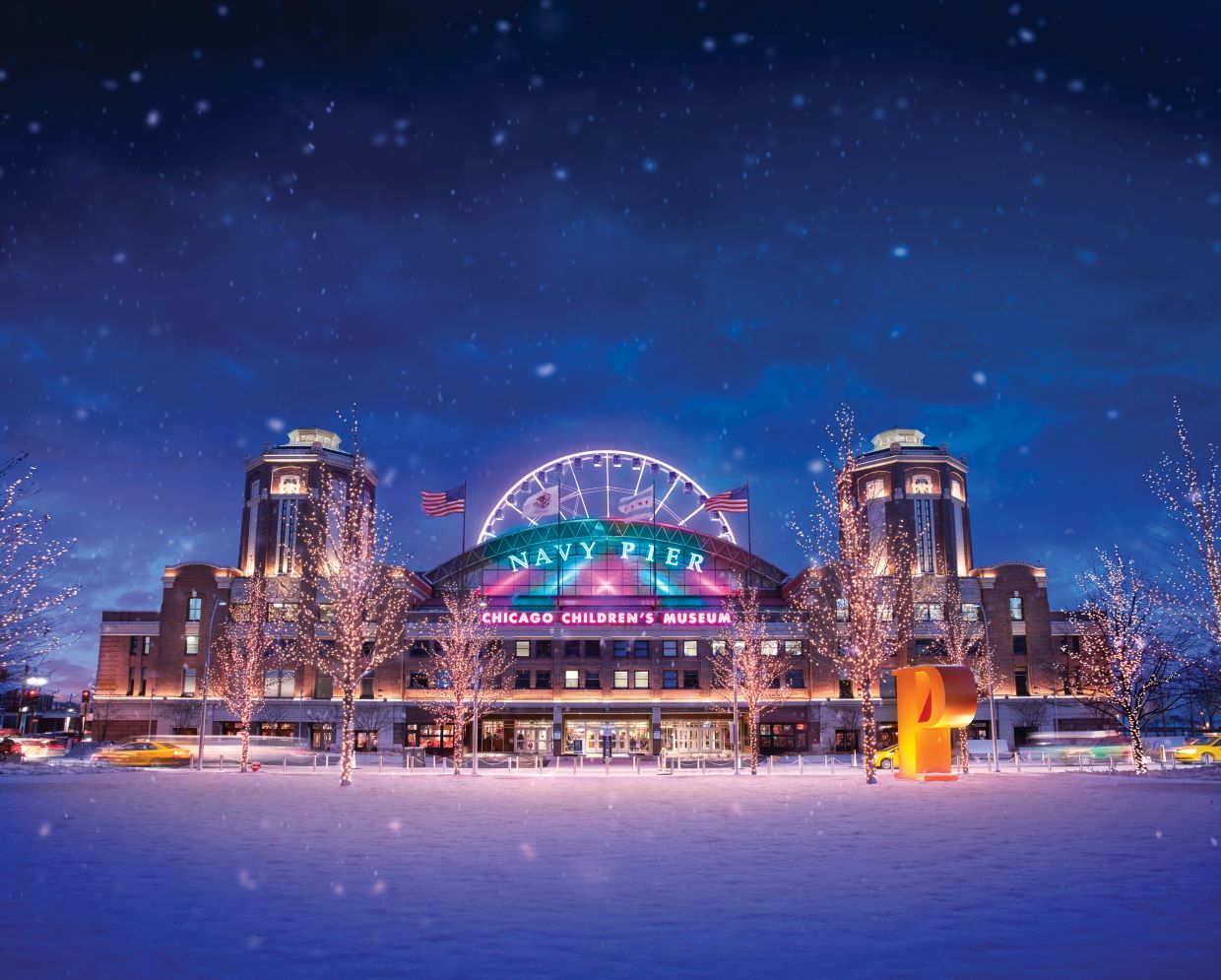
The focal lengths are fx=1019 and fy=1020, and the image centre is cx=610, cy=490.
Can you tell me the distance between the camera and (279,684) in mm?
85250

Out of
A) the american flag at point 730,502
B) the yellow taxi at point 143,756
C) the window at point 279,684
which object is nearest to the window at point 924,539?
the american flag at point 730,502

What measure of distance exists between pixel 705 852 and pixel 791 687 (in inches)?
2695

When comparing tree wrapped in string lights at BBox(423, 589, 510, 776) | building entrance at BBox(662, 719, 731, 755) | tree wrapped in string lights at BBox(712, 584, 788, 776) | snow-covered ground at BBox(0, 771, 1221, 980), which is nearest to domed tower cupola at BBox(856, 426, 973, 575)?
tree wrapped in string lights at BBox(712, 584, 788, 776)

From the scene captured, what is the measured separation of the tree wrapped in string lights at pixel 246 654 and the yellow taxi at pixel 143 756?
3798 mm

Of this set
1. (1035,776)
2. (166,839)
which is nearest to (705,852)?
(166,839)

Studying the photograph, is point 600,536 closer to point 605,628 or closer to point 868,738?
point 605,628

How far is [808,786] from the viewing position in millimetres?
39188

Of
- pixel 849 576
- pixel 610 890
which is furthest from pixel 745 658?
pixel 610 890

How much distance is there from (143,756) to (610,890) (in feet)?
159

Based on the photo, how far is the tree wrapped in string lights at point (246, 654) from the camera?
2338 inches

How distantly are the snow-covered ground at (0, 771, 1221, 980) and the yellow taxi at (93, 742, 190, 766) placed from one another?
2760 cm

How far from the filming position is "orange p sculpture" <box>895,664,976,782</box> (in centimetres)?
4116

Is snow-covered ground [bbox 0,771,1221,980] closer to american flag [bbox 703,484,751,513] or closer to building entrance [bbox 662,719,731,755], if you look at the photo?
american flag [bbox 703,484,751,513]

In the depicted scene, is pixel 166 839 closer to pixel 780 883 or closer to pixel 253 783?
pixel 780 883
